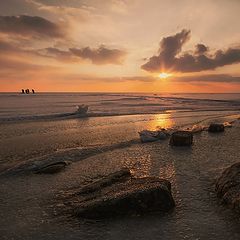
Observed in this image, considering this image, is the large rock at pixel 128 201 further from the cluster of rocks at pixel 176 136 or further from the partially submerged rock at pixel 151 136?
the partially submerged rock at pixel 151 136

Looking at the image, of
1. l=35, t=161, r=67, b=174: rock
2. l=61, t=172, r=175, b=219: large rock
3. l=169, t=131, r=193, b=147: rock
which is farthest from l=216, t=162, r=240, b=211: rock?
l=169, t=131, r=193, b=147: rock

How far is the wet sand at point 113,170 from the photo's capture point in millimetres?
6379

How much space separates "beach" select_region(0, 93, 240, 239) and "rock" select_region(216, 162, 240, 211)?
223mm

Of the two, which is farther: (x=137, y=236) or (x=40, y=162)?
(x=40, y=162)

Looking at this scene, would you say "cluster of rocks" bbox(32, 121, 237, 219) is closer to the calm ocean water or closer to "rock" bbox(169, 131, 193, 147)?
"rock" bbox(169, 131, 193, 147)

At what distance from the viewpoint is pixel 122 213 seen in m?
7.06

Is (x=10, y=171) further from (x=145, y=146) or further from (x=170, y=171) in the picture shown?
(x=145, y=146)

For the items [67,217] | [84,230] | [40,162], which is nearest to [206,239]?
[84,230]

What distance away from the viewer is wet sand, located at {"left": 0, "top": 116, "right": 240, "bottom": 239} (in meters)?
6.38

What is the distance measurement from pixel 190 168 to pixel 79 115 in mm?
23384

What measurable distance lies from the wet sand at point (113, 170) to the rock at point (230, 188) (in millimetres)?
213

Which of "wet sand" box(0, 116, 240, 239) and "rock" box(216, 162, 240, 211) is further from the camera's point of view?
"rock" box(216, 162, 240, 211)

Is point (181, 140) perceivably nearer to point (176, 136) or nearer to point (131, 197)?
point (176, 136)

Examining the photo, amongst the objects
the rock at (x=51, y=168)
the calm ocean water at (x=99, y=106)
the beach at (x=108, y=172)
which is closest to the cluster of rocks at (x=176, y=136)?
the beach at (x=108, y=172)
